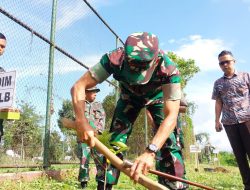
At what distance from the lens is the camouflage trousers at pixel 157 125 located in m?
3.16

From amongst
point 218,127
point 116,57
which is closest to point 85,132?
point 116,57

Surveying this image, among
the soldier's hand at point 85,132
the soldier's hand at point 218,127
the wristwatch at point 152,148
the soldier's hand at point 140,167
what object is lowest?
the soldier's hand at point 140,167

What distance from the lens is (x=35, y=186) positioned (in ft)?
14.7

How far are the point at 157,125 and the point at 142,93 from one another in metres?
0.40

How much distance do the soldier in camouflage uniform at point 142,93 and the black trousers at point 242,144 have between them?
190cm

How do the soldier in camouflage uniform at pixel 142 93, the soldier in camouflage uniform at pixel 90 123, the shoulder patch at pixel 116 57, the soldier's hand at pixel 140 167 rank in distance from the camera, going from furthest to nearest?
the soldier in camouflage uniform at pixel 90 123, the shoulder patch at pixel 116 57, the soldier in camouflage uniform at pixel 142 93, the soldier's hand at pixel 140 167

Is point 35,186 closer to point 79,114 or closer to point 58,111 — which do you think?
point 58,111

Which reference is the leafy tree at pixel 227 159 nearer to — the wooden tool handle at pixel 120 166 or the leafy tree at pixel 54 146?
the leafy tree at pixel 54 146

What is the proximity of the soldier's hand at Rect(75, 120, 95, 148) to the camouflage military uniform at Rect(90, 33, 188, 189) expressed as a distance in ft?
1.42

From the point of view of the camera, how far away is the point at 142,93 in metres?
3.10

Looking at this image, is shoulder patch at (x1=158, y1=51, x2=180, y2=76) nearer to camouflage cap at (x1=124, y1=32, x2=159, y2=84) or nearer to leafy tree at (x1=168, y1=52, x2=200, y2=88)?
camouflage cap at (x1=124, y1=32, x2=159, y2=84)

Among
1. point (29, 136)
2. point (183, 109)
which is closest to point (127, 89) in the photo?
point (183, 109)

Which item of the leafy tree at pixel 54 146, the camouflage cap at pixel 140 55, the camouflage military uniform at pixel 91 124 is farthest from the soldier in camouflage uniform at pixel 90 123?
the camouflage cap at pixel 140 55

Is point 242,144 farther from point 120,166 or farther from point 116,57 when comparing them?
point 120,166
